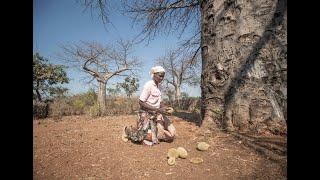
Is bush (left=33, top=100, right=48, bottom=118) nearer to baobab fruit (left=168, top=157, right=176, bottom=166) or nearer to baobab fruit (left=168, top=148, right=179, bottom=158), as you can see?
baobab fruit (left=168, top=148, right=179, bottom=158)

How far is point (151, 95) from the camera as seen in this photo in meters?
3.82

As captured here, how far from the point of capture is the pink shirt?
3730 millimetres

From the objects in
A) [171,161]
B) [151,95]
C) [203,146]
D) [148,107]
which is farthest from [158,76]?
[171,161]

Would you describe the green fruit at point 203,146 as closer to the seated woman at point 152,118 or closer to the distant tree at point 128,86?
the seated woman at point 152,118

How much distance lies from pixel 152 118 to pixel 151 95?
1.13 ft

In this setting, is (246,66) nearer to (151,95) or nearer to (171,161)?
(151,95)

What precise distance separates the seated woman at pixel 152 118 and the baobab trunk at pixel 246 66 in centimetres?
84

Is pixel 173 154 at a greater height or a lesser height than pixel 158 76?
lesser

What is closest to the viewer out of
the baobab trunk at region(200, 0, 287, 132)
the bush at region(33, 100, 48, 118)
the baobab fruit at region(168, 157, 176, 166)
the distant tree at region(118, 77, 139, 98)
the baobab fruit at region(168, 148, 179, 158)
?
the baobab fruit at region(168, 157, 176, 166)

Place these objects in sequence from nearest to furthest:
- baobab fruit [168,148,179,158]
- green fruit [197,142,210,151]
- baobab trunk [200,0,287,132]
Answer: baobab fruit [168,148,179,158]
green fruit [197,142,210,151]
baobab trunk [200,0,287,132]

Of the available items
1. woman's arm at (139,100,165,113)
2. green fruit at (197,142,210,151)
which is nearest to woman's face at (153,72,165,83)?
woman's arm at (139,100,165,113)
